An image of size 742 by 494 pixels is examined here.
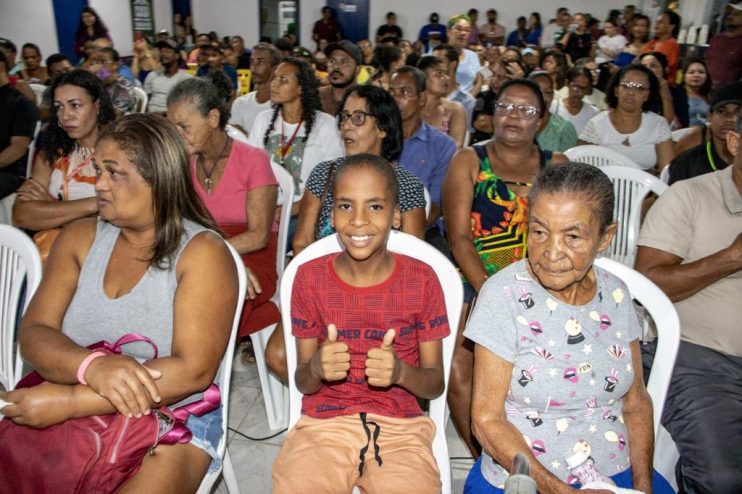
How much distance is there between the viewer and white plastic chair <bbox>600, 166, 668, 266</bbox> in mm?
2695

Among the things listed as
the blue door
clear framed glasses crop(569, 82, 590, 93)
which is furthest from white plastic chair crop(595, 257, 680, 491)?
the blue door

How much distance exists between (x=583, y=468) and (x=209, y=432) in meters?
1.01

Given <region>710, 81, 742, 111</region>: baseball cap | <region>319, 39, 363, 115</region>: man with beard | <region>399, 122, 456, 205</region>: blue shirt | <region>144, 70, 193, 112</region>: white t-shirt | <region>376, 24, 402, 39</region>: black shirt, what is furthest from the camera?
<region>376, 24, 402, 39</region>: black shirt

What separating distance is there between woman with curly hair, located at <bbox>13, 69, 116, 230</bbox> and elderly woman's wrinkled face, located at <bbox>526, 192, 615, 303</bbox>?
2108mm

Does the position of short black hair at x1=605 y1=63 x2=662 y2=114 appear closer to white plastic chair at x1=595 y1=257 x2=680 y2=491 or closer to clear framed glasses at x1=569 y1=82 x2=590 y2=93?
clear framed glasses at x1=569 y1=82 x2=590 y2=93

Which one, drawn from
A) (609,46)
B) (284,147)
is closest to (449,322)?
(284,147)

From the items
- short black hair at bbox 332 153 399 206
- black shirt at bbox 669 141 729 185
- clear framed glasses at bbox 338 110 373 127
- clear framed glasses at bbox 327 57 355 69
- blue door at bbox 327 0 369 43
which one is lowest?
black shirt at bbox 669 141 729 185

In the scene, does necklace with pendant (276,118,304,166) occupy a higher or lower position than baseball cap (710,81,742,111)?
lower

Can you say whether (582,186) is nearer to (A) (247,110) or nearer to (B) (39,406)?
(B) (39,406)

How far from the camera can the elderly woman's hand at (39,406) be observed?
4.37ft

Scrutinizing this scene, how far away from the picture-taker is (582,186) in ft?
4.67

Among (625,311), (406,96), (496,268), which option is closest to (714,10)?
(406,96)

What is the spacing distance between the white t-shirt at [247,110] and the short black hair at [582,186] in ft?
11.7

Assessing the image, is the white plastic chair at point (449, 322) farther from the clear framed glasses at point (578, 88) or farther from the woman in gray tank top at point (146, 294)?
the clear framed glasses at point (578, 88)
